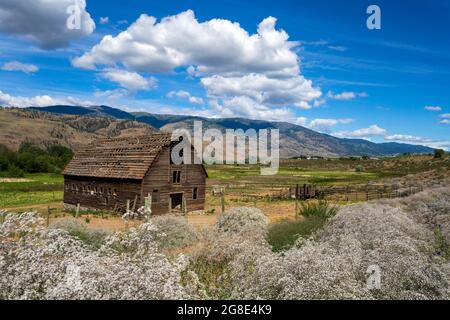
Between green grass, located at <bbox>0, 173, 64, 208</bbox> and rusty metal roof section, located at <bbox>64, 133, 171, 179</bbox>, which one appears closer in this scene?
rusty metal roof section, located at <bbox>64, 133, 171, 179</bbox>

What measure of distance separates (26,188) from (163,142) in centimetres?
3606

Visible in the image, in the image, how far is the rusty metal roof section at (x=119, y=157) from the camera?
97.1 feet

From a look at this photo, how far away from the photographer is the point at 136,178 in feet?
93.7

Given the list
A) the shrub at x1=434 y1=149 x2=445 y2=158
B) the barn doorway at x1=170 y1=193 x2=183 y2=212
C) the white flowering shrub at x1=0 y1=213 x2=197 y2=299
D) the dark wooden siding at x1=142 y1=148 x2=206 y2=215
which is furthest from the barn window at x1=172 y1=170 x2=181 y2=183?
the shrub at x1=434 y1=149 x2=445 y2=158

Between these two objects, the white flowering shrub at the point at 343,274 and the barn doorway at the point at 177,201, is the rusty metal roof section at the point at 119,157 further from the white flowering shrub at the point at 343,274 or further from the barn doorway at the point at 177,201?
the white flowering shrub at the point at 343,274

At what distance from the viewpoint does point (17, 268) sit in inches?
227

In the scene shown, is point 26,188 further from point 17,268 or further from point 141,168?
point 17,268

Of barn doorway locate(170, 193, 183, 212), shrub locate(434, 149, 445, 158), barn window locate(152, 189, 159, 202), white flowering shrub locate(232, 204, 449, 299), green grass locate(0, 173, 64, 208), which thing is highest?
shrub locate(434, 149, 445, 158)

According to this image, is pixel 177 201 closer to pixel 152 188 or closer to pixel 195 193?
pixel 195 193

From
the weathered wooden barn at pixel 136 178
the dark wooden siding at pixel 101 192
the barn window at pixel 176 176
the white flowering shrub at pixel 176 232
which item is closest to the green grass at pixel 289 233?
the white flowering shrub at pixel 176 232

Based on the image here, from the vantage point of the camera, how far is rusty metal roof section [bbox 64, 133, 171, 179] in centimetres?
2959

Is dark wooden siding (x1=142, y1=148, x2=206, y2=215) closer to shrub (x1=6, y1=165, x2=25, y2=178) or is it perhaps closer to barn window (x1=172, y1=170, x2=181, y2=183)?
barn window (x1=172, y1=170, x2=181, y2=183)

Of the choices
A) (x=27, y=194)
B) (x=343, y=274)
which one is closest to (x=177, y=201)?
(x=343, y=274)
